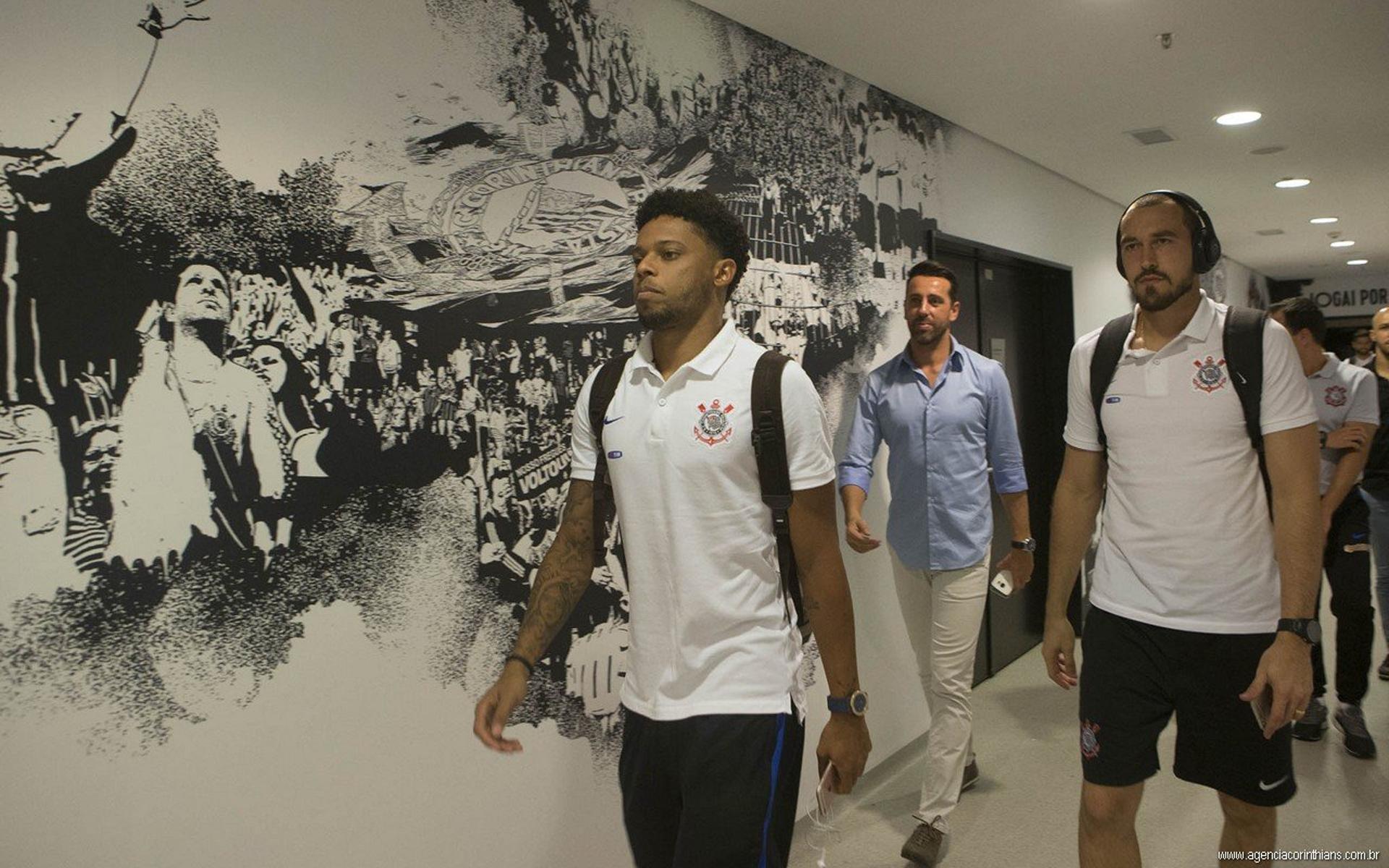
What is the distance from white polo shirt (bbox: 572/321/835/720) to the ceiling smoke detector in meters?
4.18

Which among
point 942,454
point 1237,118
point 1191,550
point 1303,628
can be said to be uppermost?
point 1237,118

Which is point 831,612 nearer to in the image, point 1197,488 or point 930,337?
point 1197,488

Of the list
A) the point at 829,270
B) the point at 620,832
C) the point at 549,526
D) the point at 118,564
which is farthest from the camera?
the point at 829,270

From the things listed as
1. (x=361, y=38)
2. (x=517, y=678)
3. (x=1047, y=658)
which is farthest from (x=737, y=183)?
(x=517, y=678)

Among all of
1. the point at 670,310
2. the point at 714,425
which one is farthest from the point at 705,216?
the point at 714,425

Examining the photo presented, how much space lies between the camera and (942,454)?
3.35 meters

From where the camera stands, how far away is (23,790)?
1.67 metres

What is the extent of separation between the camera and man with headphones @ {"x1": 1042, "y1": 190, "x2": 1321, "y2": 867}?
6.58 ft

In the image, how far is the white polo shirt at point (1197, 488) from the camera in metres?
2.05

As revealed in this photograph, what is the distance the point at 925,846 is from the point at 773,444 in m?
1.95

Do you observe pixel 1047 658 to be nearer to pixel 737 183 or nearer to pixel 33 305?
pixel 737 183

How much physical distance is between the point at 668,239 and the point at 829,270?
6.71 ft

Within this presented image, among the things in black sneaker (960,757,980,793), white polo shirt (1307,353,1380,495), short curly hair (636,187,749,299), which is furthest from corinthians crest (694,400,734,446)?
white polo shirt (1307,353,1380,495)

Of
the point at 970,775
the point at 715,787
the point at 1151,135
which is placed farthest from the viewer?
the point at 1151,135
